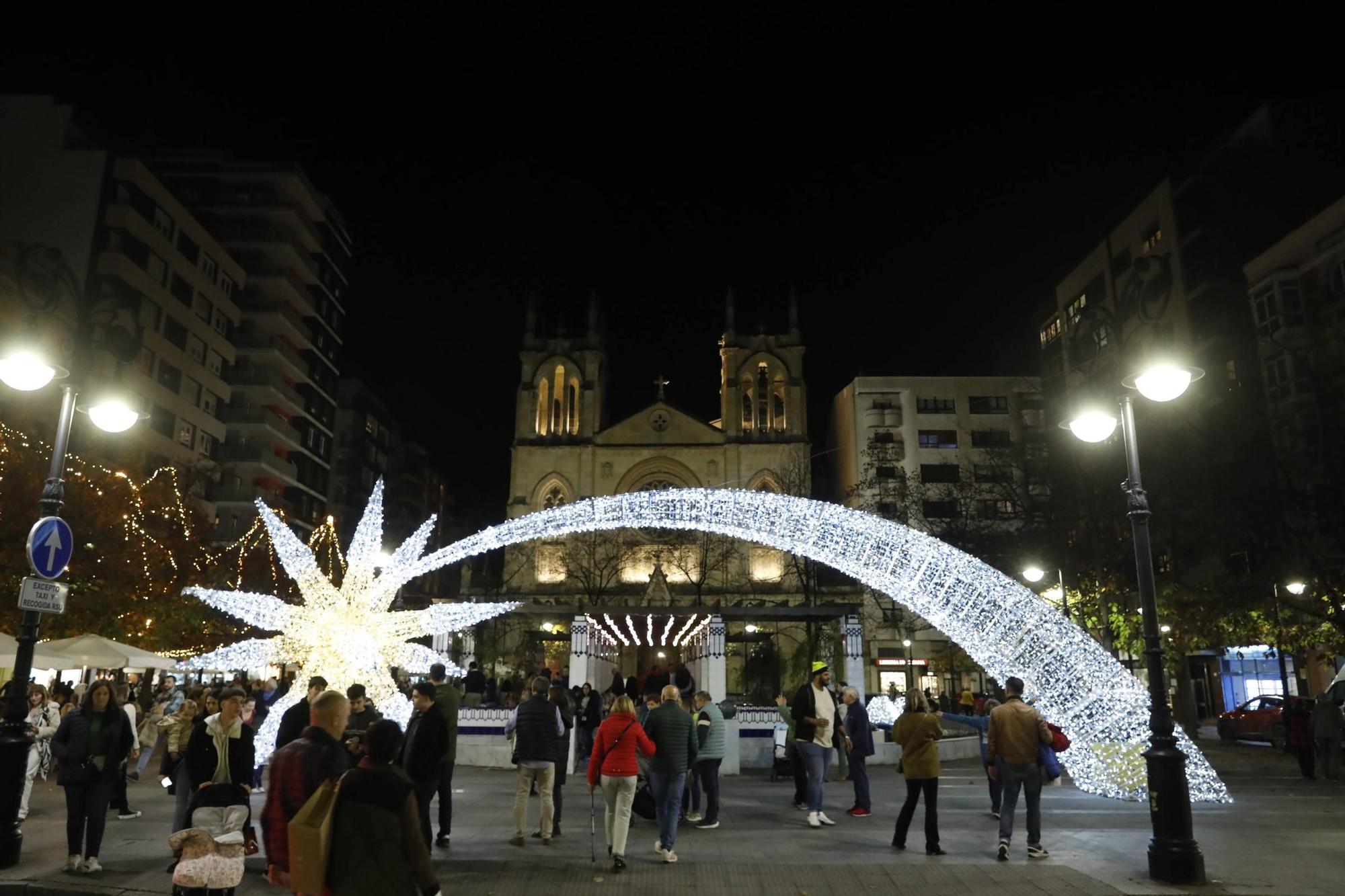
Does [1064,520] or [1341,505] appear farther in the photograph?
[1064,520]

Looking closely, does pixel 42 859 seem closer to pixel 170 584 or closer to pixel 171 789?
pixel 171 789

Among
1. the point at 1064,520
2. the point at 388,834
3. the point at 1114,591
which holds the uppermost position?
the point at 1064,520

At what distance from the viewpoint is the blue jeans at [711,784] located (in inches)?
430

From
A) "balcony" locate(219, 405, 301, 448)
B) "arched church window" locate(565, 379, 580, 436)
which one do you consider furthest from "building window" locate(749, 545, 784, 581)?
"balcony" locate(219, 405, 301, 448)

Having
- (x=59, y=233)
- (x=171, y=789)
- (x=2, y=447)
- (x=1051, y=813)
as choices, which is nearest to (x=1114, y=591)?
(x=1051, y=813)

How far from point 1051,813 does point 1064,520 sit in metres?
19.3

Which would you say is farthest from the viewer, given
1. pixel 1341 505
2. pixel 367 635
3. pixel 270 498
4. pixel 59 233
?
pixel 270 498

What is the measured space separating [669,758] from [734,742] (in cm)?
839

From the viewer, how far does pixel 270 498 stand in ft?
178

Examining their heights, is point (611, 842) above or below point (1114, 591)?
below

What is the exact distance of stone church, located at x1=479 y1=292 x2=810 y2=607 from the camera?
5719 cm

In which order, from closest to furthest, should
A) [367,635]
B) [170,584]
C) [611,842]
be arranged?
[611,842]
[367,635]
[170,584]

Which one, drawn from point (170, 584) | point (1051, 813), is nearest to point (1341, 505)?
point (1051, 813)

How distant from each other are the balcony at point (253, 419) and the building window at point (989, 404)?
1710 inches
